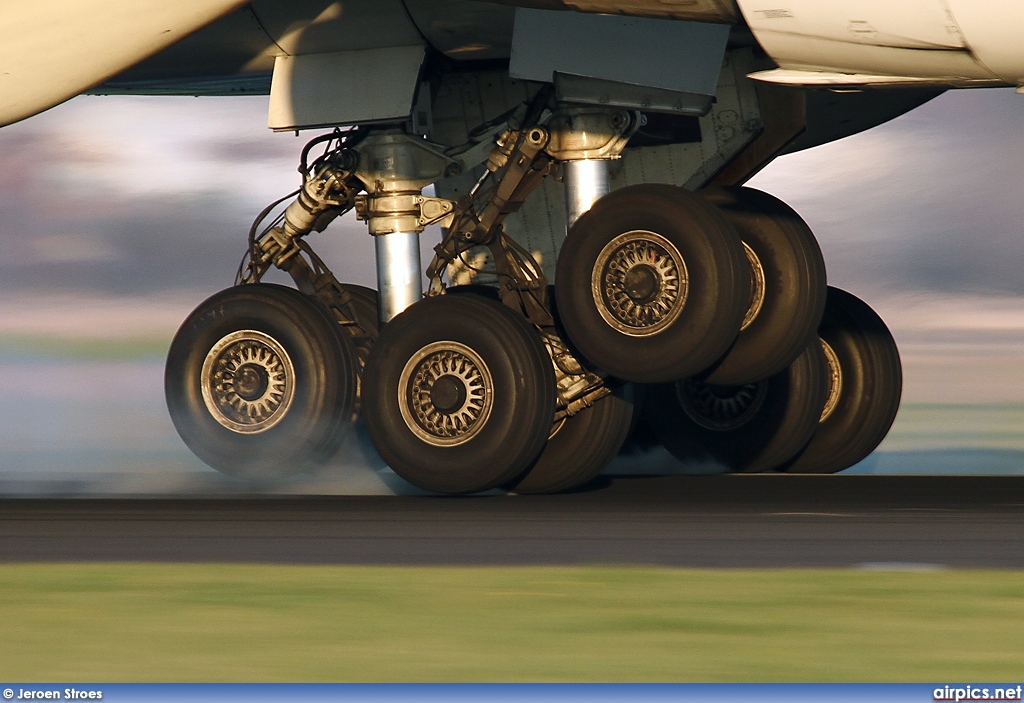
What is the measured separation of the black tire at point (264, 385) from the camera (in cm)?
1056

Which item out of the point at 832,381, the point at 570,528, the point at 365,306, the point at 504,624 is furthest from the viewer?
the point at 832,381

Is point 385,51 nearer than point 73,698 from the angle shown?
No

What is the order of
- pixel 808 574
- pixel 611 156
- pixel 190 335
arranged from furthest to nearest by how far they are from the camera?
1. pixel 190 335
2. pixel 611 156
3. pixel 808 574

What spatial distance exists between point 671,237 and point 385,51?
8.90ft

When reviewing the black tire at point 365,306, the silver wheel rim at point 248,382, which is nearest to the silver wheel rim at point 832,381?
the black tire at point 365,306

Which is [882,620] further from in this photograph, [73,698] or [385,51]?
[385,51]

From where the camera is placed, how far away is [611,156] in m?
10.2

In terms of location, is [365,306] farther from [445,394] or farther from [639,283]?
[639,283]

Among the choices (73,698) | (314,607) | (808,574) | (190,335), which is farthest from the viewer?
(190,335)

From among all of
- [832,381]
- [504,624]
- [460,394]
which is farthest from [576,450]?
[504,624]

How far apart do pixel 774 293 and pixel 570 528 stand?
7.90 feet

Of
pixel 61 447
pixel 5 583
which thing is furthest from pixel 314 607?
pixel 61 447

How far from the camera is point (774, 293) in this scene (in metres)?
9.78

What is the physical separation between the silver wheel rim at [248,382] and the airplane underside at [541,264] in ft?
0.05
